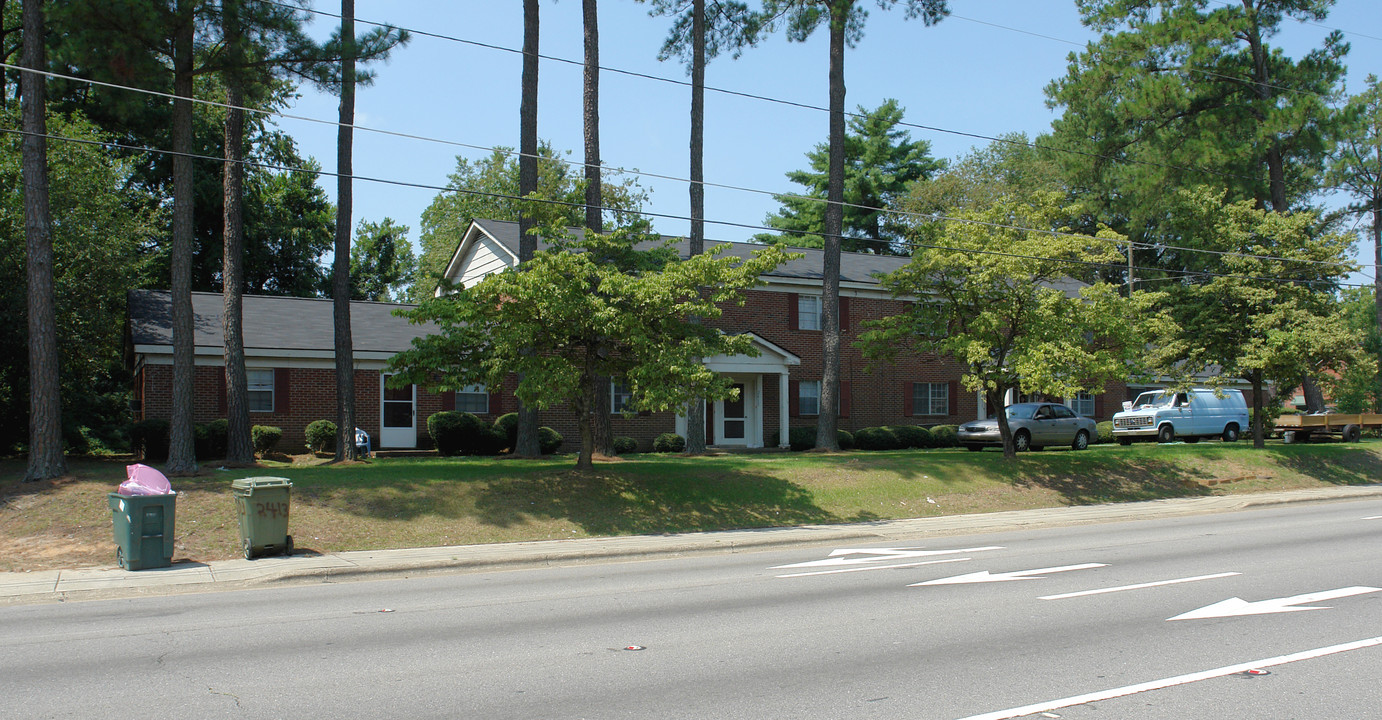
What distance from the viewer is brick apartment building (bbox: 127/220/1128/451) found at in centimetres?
2517

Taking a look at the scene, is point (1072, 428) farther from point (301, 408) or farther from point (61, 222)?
point (61, 222)

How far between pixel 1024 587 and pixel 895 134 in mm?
51872

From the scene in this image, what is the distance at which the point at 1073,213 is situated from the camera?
22312 millimetres

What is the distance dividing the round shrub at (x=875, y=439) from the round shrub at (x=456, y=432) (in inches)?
451

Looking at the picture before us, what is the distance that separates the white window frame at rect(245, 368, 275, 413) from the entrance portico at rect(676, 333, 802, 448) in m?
11.6

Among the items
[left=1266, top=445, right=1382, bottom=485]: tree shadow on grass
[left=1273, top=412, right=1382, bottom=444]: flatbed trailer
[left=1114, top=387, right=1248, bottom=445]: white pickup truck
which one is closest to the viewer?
[left=1266, top=445, right=1382, bottom=485]: tree shadow on grass

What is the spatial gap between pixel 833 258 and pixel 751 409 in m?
7.67

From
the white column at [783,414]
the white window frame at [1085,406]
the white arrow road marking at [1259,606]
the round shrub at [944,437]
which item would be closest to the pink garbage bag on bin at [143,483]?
the white arrow road marking at [1259,606]

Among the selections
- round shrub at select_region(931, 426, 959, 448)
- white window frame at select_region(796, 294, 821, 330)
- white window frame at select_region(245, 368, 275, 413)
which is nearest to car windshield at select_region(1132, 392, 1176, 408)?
round shrub at select_region(931, 426, 959, 448)

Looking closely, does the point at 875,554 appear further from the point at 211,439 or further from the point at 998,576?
the point at 211,439

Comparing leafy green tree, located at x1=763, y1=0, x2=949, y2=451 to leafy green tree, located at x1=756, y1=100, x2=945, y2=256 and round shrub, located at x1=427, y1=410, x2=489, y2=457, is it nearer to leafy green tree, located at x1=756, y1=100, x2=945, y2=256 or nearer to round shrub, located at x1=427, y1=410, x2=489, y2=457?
round shrub, located at x1=427, y1=410, x2=489, y2=457

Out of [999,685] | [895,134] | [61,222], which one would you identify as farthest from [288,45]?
[895,134]

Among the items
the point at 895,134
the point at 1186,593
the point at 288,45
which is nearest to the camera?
the point at 1186,593

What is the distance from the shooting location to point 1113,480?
2272 centimetres
